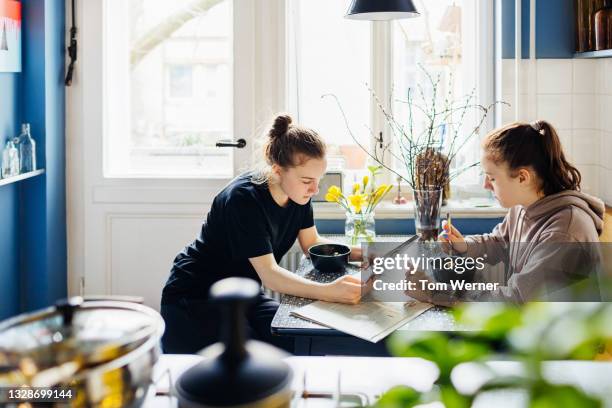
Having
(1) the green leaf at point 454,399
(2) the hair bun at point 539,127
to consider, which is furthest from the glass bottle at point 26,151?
(1) the green leaf at point 454,399

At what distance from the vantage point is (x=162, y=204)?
318cm

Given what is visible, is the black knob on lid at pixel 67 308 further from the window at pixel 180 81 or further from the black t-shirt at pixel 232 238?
the window at pixel 180 81

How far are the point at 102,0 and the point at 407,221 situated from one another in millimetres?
1804

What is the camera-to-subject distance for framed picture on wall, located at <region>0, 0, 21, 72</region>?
8.93 feet

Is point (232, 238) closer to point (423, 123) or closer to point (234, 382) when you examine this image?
point (234, 382)

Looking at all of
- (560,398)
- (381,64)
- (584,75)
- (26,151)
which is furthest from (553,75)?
(560,398)

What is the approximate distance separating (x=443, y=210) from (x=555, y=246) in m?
1.27

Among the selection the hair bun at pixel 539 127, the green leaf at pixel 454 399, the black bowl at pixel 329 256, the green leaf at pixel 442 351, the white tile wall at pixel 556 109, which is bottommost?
the black bowl at pixel 329 256

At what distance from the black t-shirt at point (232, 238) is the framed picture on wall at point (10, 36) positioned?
1.24 m

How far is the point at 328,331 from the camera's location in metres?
1.58

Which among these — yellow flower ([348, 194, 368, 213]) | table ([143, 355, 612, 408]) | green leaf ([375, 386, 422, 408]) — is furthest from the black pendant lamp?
green leaf ([375, 386, 422, 408])

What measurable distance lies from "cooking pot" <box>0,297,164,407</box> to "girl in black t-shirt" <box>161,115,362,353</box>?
4.03 feet

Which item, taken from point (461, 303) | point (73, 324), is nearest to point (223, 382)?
point (73, 324)

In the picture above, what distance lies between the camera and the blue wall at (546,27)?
120 inches
